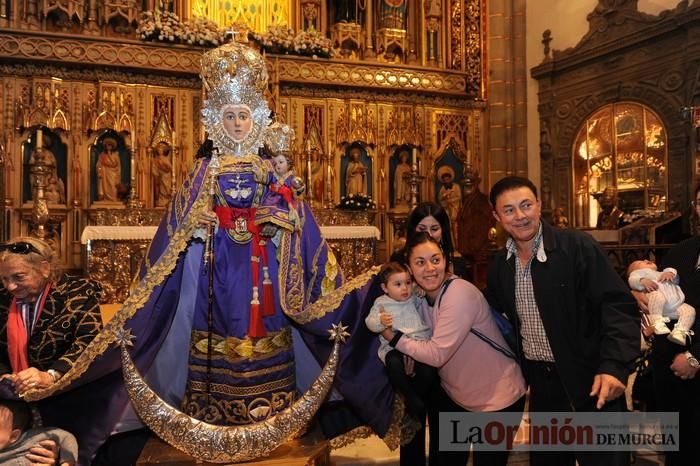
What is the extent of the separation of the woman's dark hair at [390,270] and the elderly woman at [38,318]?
1.58m

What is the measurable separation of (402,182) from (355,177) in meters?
0.99

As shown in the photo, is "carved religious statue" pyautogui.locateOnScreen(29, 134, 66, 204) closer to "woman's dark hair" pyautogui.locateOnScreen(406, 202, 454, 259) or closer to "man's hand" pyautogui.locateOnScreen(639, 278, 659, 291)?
"woman's dark hair" pyautogui.locateOnScreen(406, 202, 454, 259)

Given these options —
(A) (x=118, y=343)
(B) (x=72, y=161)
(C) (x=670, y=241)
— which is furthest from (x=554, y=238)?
(B) (x=72, y=161)

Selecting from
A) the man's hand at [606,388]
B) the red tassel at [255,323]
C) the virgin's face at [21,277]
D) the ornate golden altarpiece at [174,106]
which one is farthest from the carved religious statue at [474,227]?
the virgin's face at [21,277]

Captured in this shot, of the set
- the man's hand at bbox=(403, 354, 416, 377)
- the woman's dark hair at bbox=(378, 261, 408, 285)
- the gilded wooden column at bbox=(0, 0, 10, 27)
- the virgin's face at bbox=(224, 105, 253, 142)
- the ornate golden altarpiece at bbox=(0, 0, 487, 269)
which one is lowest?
the man's hand at bbox=(403, 354, 416, 377)

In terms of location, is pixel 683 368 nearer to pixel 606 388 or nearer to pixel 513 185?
pixel 606 388

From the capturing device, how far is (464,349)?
296 centimetres

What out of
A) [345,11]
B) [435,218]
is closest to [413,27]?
[345,11]

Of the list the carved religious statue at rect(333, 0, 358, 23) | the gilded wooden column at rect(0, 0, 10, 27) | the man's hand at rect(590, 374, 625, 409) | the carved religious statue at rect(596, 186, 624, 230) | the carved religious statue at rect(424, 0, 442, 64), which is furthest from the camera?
the carved religious statue at rect(424, 0, 442, 64)

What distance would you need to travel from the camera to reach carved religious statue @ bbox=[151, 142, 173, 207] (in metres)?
10.3

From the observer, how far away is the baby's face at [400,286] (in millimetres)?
3316

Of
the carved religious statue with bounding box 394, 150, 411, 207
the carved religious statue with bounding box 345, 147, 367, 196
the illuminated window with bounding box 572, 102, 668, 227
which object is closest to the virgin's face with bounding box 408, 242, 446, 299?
the illuminated window with bounding box 572, 102, 668, 227

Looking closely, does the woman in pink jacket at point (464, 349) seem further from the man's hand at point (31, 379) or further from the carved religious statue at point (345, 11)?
the carved religious statue at point (345, 11)

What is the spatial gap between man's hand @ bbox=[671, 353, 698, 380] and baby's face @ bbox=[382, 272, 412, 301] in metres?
1.35
